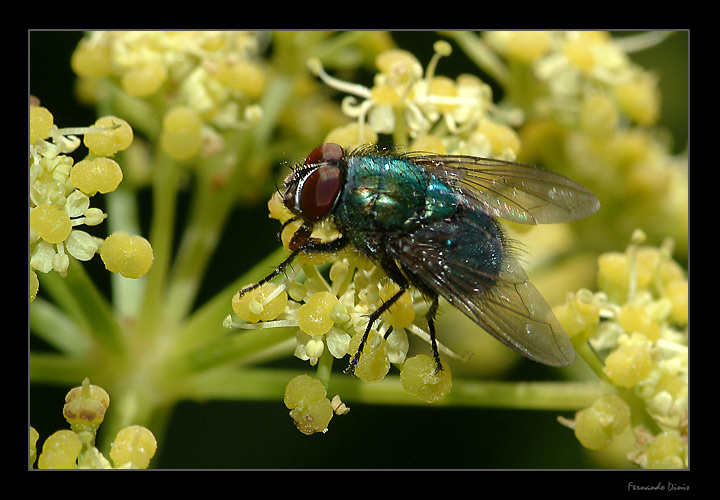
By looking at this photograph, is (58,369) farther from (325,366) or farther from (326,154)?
(326,154)

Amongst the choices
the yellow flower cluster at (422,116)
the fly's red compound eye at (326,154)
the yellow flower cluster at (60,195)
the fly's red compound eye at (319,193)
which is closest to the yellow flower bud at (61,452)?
the yellow flower cluster at (60,195)

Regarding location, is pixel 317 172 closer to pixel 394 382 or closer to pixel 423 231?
pixel 423 231

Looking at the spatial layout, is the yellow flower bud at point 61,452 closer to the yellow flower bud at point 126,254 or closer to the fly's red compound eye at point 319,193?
the yellow flower bud at point 126,254

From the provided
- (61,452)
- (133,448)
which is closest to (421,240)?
(133,448)

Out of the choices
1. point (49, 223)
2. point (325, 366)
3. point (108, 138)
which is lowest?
point (325, 366)

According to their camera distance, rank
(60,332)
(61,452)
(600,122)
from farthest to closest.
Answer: (600,122), (60,332), (61,452)

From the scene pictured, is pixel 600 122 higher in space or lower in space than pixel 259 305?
higher
